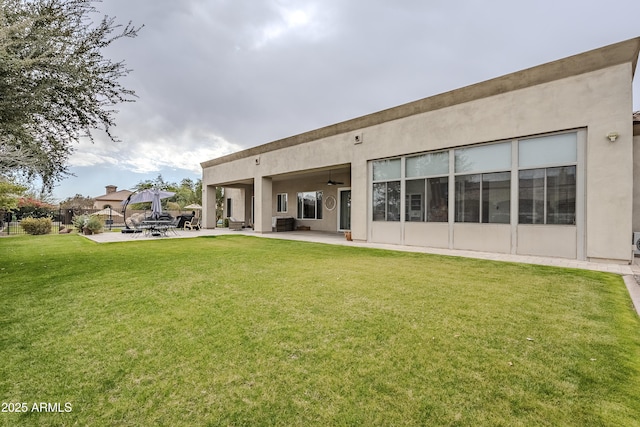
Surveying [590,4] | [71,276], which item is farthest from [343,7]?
[71,276]

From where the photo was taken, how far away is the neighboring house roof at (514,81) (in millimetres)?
6684

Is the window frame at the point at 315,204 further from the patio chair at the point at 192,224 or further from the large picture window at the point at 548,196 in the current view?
the large picture window at the point at 548,196

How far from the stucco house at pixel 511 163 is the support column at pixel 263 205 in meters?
4.39

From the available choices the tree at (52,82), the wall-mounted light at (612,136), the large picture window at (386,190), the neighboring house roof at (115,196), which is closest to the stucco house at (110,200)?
the neighboring house roof at (115,196)

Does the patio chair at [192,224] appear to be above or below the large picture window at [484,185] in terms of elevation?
below

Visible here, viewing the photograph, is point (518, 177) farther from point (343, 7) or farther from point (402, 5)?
point (343, 7)

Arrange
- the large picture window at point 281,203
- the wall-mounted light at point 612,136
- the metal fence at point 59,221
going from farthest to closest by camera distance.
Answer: the large picture window at point 281,203
the metal fence at point 59,221
the wall-mounted light at point 612,136

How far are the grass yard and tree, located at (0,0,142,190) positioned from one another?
269 cm

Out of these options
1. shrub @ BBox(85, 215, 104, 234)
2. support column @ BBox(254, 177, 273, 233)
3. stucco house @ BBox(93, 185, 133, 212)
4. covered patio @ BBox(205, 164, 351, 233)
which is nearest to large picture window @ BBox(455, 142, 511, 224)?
covered patio @ BBox(205, 164, 351, 233)

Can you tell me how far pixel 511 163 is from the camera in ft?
26.8

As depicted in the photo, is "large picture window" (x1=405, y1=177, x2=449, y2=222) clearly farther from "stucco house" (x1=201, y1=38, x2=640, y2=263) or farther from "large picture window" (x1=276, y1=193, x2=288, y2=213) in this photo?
"large picture window" (x1=276, y1=193, x2=288, y2=213)

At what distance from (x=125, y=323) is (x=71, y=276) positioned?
11.5 feet

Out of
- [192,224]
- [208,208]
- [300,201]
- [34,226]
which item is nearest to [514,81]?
[300,201]

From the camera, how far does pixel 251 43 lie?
14969mm
